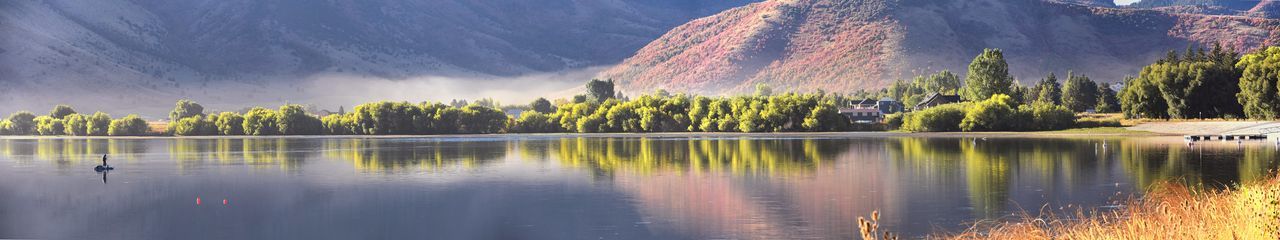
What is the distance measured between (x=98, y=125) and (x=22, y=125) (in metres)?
19.4

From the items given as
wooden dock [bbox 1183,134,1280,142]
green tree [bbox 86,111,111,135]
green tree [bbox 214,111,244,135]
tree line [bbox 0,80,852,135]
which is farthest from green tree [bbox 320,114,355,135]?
wooden dock [bbox 1183,134,1280,142]

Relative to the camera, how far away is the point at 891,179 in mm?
57250

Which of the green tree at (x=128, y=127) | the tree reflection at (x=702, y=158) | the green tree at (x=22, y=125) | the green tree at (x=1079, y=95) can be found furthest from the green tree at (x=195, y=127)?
the green tree at (x=1079, y=95)

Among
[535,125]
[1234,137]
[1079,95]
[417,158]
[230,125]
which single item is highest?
[1079,95]

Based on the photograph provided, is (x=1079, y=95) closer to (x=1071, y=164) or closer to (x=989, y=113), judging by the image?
(x=989, y=113)

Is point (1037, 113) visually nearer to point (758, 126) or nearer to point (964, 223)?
point (758, 126)

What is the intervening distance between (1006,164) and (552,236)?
37.5 metres

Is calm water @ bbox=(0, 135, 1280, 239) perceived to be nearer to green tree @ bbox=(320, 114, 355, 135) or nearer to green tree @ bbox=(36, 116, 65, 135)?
green tree @ bbox=(320, 114, 355, 135)

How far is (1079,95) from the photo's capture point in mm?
187375

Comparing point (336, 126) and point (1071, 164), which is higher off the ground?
point (336, 126)

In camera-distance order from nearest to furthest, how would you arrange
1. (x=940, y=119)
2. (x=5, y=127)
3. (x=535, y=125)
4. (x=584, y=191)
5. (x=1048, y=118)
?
(x=584, y=191) < (x=1048, y=118) < (x=940, y=119) < (x=535, y=125) < (x=5, y=127)

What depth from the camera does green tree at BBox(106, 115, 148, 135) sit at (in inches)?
6964

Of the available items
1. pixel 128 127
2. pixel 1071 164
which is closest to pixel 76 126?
pixel 128 127

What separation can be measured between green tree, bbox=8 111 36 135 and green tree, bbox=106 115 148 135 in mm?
21290
